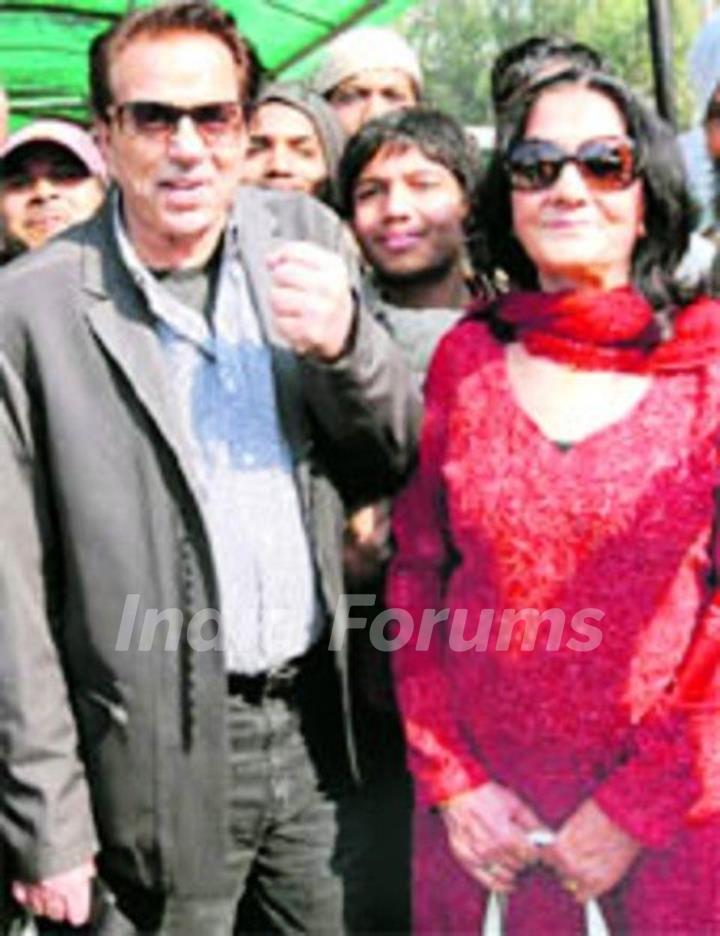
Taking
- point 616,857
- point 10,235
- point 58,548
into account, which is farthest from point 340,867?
point 10,235

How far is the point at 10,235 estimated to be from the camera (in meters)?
3.85

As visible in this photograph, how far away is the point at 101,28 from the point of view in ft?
29.2

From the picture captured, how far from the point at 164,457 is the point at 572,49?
5.22 feet

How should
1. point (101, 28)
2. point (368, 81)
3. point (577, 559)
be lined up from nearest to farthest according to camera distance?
1. point (577, 559)
2. point (368, 81)
3. point (101, 28)

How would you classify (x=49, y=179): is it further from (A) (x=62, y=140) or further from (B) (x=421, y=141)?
(B) (x=421, y=141)

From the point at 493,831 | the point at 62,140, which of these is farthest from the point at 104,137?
the point at 493,831

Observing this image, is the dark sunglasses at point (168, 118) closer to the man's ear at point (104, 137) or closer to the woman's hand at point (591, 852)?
the man's ear at point (104, 137)

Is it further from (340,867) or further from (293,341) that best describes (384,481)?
(340,867)

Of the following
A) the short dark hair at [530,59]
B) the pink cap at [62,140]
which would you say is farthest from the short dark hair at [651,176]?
the pink cap at [62,140]

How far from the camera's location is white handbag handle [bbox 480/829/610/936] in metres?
2.48

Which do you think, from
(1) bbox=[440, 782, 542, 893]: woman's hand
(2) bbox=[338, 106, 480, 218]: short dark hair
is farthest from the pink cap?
(1) bbox=[440, 782, 542, 893]: woman's hand

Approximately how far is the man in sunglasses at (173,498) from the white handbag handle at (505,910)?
0.40 meters

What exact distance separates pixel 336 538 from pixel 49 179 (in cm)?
155

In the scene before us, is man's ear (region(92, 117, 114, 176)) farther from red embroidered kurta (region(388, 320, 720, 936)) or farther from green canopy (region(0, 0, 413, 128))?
green canopy (region(0, 0, 413, 128))
